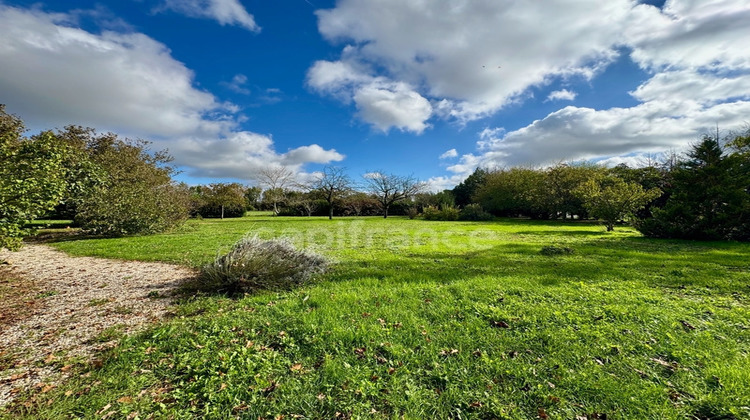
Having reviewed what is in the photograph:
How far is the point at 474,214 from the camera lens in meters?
29.7

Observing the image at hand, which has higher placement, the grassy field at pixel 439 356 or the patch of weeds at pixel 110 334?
the patch of weeds at pixel 110 334

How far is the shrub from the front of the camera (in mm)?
29531

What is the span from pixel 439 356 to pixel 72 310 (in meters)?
5.68

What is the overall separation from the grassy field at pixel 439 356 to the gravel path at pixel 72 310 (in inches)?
17.0

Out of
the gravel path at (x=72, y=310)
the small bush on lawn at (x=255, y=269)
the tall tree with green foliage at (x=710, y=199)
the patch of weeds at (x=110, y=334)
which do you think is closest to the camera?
the gravel path at (x=72, y=310)

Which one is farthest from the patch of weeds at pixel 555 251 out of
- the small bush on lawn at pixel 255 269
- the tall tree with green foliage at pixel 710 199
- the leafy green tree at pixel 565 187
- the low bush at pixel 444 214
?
the low bush at pixel 444 214

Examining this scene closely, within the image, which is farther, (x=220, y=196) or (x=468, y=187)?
(x=468, y=187)

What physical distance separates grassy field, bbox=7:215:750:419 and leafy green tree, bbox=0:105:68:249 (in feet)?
12.6

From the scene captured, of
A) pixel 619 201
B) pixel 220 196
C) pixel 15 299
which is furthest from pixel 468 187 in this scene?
pixel 15 299

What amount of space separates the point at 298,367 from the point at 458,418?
1.62 metres

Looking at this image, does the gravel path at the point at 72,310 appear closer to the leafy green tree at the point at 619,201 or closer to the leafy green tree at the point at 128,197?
the leafy green tree at the point at 128,197

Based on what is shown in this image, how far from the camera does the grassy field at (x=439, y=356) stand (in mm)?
2369

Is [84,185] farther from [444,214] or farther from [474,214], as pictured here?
[474,214]

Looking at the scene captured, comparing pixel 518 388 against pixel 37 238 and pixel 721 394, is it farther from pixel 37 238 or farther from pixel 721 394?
pixel 37 238
